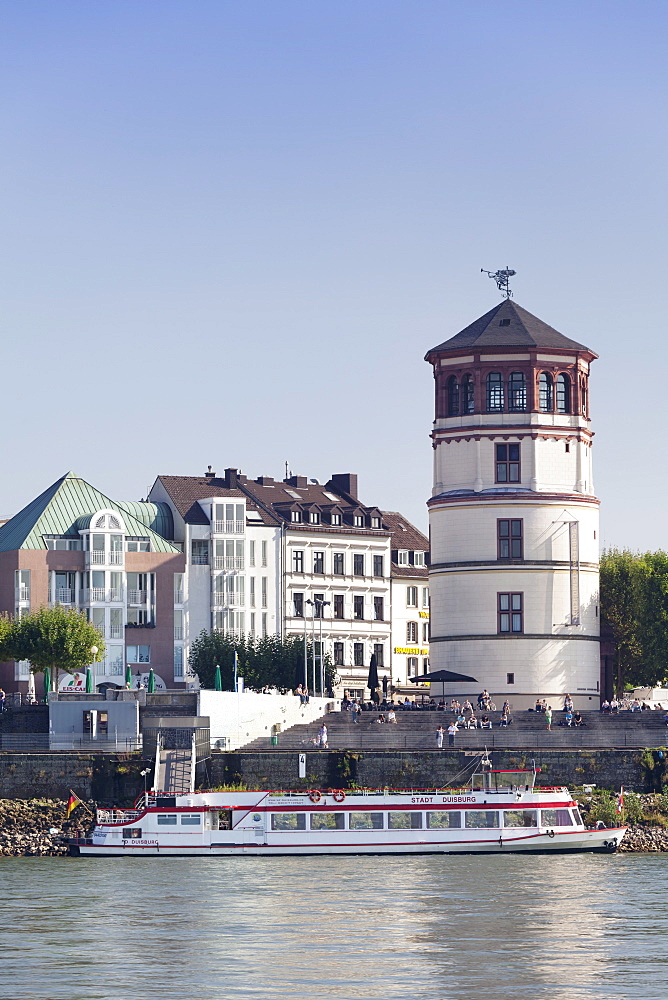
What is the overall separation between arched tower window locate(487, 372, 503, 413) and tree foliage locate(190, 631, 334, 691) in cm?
2176

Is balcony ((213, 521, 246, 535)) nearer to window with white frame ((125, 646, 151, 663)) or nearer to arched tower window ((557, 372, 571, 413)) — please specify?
window with white frame ((125, 646, 151, 663))

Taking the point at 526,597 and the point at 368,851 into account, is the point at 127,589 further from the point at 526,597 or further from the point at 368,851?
the point at 368,851

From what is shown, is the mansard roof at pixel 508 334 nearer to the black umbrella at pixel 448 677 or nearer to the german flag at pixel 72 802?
the black umbrella at pixel 448 677

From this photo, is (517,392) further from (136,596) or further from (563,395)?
(136,596)

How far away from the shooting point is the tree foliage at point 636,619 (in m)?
120

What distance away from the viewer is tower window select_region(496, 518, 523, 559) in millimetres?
108062

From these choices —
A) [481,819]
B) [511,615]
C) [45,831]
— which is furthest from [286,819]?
[511,615]

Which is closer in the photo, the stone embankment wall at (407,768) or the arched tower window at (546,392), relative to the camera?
the stone embankment wall at (407,768)

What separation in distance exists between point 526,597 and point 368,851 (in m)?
28.0

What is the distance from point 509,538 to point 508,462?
3.76m

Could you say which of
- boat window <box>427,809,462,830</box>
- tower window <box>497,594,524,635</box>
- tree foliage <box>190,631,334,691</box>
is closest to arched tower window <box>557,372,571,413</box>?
tower window <box>497,594,524,635</box>

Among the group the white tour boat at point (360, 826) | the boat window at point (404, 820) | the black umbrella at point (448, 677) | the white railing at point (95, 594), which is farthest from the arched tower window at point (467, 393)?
the boat window at point (404, 820)

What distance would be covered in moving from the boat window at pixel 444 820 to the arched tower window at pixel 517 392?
30925mm

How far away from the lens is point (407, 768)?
295ft
